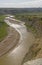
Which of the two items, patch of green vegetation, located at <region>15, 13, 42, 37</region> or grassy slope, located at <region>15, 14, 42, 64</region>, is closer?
grassy slope, located at <region>15, 14, 42, 64</region>

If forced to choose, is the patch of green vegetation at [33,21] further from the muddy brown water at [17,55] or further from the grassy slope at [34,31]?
the muddy brown water at [17,55]

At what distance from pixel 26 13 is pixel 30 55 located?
4.88 metres

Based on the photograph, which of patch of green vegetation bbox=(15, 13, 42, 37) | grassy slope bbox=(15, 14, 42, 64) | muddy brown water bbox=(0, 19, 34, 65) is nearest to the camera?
muddy brown water bbox=(0, 19, 34, 65)

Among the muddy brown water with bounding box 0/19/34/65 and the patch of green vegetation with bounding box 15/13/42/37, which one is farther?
the patch of green vegetation with bounding box 15/13/42/37

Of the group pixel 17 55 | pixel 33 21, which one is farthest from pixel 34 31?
pixel 17 55

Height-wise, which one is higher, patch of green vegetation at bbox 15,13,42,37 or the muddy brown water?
patch of green vegetation at bbox 15,13,42,37

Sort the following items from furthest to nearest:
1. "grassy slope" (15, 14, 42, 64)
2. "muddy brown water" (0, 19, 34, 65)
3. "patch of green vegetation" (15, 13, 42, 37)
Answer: "patch of green vegetation" (15, 13, 42, 37)
"grassy slope" (15, 14, 42, 64)
"muddy brown water" (0, 19, 34, 65)

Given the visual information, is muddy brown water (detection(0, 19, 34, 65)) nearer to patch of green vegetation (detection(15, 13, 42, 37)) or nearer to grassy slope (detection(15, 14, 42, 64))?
grassy slope (detection(15, 14, 42, 64))

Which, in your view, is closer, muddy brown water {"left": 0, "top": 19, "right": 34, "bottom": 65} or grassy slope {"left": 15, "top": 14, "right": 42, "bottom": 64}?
muddy brown water {"left": 0, "top": 19, "right": 34, "bottom": 65}

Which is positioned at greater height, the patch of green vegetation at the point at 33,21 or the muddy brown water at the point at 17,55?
the patch of green vegetation at the point at 33,21

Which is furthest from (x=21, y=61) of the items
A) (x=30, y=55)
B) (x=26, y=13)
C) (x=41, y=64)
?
(x=26, y=13)

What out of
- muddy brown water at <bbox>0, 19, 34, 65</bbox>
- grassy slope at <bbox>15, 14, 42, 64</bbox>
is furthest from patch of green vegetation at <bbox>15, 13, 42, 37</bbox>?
muddy brown water at <bbox>0, 19, 34, 65</bbox>

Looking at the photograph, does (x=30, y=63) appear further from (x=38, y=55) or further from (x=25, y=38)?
(x=25, y=38)

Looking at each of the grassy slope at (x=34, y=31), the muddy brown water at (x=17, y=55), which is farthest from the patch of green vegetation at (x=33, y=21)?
the muddy brown water at (x=17, y=55)
